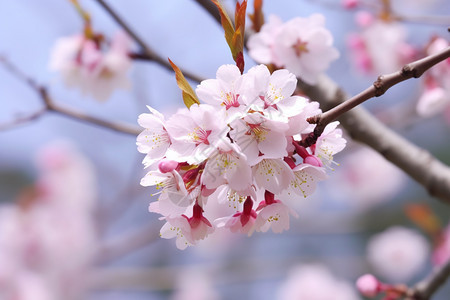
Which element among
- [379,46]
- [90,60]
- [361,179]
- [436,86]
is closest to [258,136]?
[436,86]

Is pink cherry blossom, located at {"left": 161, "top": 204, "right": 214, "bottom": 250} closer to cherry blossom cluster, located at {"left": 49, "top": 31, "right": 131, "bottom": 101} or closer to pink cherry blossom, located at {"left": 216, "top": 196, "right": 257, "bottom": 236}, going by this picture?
pink cherry blossom, located at {"left": 216, "top": 196, "right": 257, "bottom": 236}

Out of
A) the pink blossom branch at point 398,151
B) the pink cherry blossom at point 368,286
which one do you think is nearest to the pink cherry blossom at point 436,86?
the pink blossom branch at point 398,151

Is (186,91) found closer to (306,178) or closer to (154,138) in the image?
(154,138)

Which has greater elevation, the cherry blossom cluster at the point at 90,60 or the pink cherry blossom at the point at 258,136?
the cherry blossom cluster at the point at 90,60

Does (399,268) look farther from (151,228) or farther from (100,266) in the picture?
(100,266)

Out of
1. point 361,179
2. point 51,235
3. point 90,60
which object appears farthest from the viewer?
point 361,179

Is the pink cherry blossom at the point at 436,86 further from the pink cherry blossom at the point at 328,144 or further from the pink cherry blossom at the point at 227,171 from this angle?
the pink cherry blossom at the point at 227,171
